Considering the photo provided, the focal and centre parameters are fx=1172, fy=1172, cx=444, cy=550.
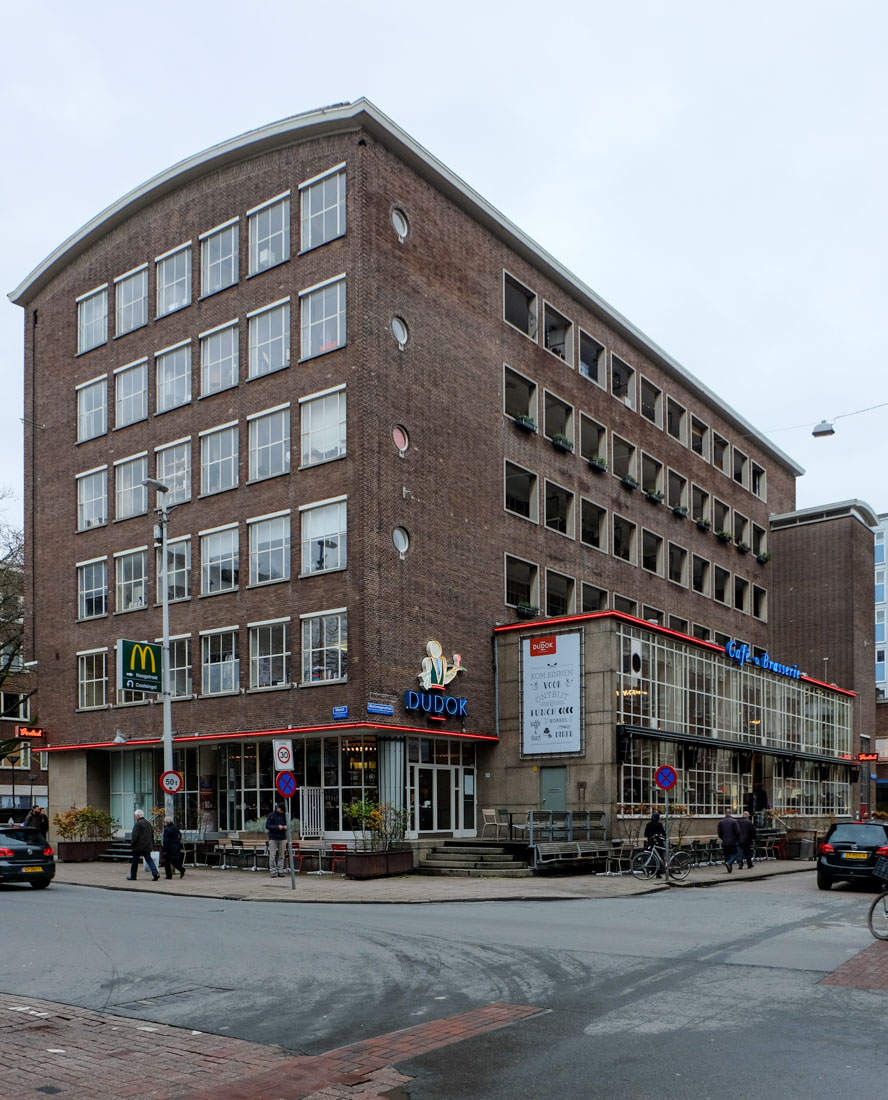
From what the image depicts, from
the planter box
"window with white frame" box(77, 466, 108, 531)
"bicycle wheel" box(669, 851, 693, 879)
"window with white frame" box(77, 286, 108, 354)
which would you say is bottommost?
the planter box

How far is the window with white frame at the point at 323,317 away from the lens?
34.3 meters

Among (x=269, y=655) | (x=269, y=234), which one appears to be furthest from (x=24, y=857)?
(x=269, y=234)

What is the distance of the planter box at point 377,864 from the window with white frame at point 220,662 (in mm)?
8932

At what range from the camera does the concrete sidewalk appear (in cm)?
2300

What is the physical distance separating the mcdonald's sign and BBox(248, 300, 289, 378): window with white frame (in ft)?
31.5

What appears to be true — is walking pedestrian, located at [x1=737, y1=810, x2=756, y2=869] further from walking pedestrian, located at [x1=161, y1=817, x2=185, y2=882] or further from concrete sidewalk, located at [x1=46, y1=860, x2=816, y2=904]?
walking pedestrian, located at [x1=161, y1=817, x2=185, y2=882]

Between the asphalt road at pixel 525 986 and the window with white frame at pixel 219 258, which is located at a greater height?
the window with white frame at pixel 219 258

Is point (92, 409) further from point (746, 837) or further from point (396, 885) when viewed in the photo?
A: point (746, 837)

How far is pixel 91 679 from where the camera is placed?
40.9 metres

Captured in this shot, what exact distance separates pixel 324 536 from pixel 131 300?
553 inches

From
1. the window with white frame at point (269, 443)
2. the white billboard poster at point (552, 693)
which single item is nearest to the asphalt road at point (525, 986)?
the white billboard poster at point (552, 693)

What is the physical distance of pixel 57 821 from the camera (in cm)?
3694

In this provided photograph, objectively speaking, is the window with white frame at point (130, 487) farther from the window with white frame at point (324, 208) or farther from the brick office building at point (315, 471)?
the window with white frame at point (324, 208)

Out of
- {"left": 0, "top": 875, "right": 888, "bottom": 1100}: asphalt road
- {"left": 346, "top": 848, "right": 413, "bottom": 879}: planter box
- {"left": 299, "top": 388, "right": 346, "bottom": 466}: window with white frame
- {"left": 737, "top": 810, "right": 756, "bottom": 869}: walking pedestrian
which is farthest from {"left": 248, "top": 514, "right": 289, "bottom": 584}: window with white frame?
{"left": 0, "top": 875, "right": 888, "bottom": 1100}: asphalt road
